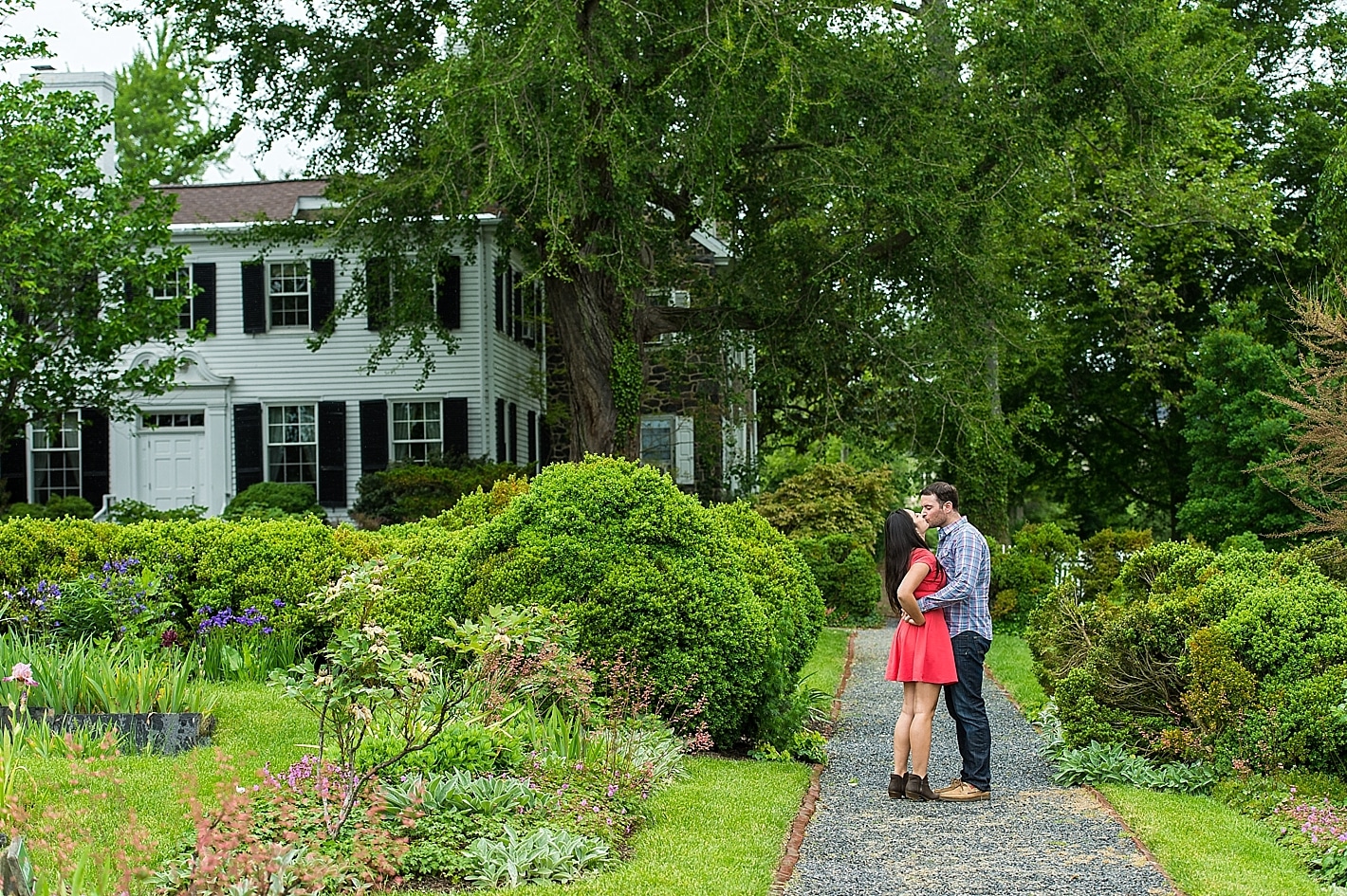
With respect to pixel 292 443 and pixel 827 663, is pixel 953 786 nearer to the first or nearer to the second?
pixel 827 663

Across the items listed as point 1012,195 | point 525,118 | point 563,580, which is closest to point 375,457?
point 525,118

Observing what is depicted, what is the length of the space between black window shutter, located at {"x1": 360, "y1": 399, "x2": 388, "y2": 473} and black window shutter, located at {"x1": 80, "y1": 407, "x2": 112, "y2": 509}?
431 centimetres

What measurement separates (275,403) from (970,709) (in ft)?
62.7

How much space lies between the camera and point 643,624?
26.3 ft

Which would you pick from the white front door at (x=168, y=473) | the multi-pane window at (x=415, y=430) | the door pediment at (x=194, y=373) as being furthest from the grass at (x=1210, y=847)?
the white front door at (x=168, y=473)

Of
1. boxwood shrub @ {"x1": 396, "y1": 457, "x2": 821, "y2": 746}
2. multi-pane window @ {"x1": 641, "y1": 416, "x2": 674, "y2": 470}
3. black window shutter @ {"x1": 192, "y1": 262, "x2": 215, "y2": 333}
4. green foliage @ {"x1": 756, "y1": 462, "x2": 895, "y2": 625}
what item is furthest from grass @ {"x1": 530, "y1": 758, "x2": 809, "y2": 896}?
multi-pane window @ {"x1": 641, "y1": 416, "x2": 674, "y2": 470}

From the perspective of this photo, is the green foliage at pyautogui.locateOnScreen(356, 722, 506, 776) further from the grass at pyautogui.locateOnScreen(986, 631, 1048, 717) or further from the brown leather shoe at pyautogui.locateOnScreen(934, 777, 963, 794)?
the grass at pyautogui.locateOnScreen(986, 631, 1048, 717)

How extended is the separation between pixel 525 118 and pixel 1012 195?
6.78m

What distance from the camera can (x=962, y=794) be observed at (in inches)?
288

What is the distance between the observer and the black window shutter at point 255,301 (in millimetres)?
24125

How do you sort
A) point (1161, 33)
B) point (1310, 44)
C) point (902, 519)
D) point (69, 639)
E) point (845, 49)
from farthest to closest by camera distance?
1. point (1310, 44)
2. point (1161, 33)
3. point (845, 49)
4. point (69, 639)
5. point (902, 519)

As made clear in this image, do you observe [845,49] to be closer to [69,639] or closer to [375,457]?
[375,457]

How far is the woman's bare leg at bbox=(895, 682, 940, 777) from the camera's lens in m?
7.25

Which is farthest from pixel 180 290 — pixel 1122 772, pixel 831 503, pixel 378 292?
pixel 1122 772
